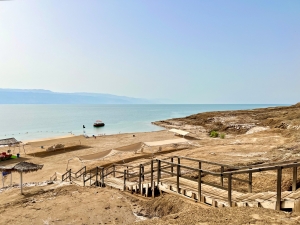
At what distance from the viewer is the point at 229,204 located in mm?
5750

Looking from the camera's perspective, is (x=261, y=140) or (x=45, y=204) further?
(x=261, y=140)

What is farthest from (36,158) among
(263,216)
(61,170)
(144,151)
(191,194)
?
(263,216)

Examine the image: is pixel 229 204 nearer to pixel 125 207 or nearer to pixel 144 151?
pixel 125 207

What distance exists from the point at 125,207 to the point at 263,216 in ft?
14.7

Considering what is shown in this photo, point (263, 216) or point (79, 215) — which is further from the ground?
point (263, 216)

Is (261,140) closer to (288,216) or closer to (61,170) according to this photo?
(61,170)

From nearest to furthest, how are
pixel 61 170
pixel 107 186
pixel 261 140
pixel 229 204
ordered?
pixel 229 204 < pixel 107 186 < pixel 61 170 < pixel 261 140

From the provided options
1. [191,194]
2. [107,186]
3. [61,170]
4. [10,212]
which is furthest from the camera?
[61,170]

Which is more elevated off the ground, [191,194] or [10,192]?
[191,194]

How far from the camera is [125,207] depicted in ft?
25.6

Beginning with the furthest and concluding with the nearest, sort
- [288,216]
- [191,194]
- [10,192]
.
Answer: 1. [10,192]
2. [191,194]
3. [288,216]

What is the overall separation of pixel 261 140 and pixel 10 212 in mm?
22256

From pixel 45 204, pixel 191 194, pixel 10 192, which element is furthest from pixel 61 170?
pixel 191 194

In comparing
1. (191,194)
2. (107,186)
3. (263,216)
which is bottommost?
(107,186)
